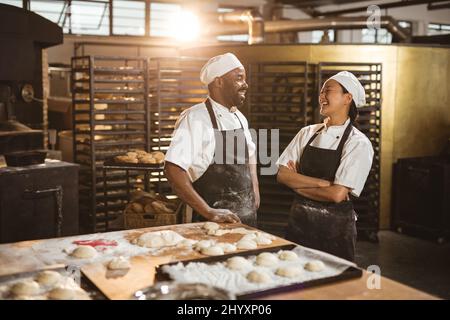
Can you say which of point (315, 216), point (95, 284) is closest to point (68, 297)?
point (95, 284)

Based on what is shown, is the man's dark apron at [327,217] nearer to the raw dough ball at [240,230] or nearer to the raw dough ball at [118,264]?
the raw dough ball at [240,230]

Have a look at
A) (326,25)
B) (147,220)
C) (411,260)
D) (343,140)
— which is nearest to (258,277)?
(343,140)

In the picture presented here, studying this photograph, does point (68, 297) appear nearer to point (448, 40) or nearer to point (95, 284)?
point (95, 284)

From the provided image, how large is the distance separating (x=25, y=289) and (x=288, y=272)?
988 millimetres

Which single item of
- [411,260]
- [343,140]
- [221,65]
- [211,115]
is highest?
[221,65]

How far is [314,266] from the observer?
213 centimetres

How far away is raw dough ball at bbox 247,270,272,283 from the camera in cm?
200

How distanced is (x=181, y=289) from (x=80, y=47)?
967 cm

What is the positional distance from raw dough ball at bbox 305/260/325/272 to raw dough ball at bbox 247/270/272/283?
198mm

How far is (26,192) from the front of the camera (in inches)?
166

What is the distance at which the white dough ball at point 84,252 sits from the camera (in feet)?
7.49

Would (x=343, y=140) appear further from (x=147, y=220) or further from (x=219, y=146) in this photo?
(x=147, y=220)

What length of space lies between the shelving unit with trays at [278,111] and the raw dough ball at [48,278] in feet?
15.4

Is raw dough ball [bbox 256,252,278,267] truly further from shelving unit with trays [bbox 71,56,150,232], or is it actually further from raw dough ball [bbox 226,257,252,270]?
shelving unit with trays [bbox 71,56,150,232]
